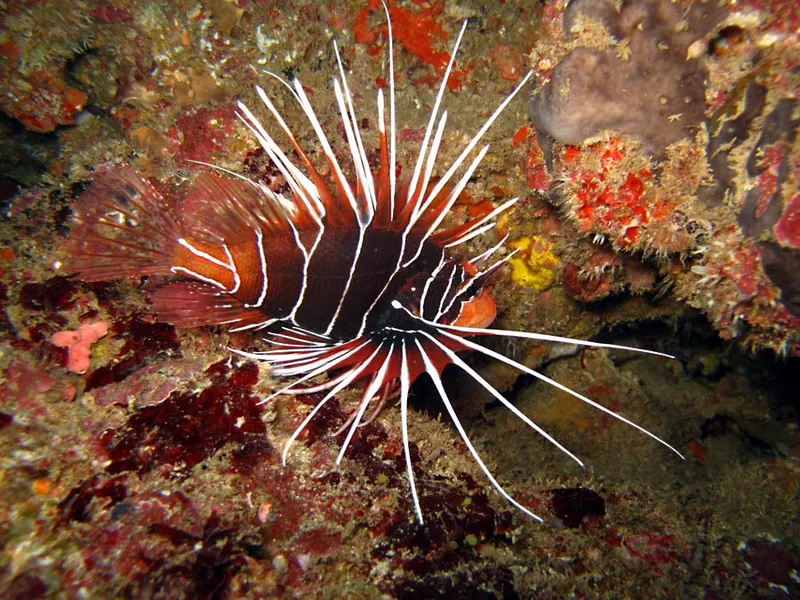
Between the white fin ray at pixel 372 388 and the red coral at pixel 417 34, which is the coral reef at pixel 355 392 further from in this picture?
the white fin ray at pixel 372 388

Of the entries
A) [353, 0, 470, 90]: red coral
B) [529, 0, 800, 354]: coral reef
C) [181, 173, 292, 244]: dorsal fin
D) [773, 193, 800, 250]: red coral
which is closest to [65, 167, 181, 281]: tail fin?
[181, 173, 292, 244]: dorsal fin

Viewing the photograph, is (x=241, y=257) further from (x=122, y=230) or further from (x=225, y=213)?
(x=122, y=230)

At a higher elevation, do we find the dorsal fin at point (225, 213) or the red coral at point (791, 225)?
the dorsal fin at point (225, 213)

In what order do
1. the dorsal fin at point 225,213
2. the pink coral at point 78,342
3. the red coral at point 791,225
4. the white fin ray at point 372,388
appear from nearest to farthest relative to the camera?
1. the red coral at point 791,225
2. the white fin ray at point 372,388
3. the dorsal fin at point 225,213
4. the pink coral at point 78,342

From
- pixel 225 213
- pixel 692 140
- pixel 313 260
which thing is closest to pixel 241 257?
pixel 225 213

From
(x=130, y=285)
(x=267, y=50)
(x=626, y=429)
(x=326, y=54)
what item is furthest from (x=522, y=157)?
(x=626, y=429)

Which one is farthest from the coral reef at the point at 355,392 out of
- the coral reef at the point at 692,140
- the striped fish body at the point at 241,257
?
the striped fish body at the point at 241,257
